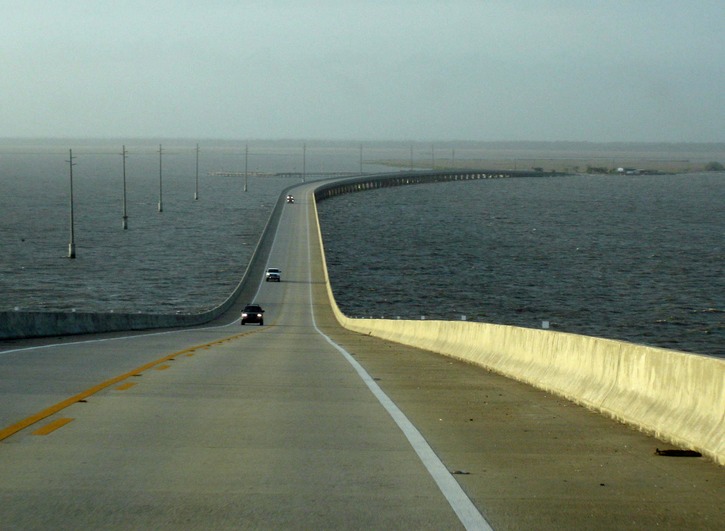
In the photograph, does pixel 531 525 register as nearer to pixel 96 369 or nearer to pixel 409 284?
pixel 96 369

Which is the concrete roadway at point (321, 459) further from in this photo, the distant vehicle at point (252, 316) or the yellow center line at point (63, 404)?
the distant vehicle at point (252, 316)

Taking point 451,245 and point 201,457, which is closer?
point 201,457

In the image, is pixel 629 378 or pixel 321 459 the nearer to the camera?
pixel 321 459

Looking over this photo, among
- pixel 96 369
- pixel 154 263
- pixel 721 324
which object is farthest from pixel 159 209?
pixel 96 369

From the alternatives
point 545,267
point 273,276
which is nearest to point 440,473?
→ point 273,276

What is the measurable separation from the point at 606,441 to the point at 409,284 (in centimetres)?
6869

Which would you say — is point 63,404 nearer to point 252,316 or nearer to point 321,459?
point 321,459

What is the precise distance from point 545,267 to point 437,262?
10.3 m

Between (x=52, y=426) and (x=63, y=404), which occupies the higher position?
(x=52, y=426)

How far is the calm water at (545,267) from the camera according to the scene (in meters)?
58.8

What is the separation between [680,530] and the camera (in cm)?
623

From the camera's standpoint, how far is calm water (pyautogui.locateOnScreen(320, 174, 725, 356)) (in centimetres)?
5878

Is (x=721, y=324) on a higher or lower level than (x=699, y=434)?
lower

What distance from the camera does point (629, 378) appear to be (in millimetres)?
10188
